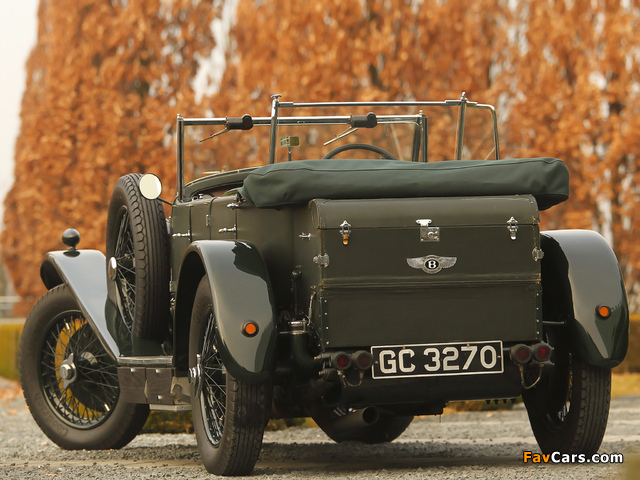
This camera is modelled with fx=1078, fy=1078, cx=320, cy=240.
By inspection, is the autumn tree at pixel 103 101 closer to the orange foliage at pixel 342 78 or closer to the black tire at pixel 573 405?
the orange foliage at pixel 342 78

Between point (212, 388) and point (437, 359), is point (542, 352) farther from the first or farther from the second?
point (212, 388)

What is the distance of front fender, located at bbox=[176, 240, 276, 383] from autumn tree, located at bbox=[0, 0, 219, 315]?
40.5 feet

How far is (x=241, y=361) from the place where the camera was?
192 inches

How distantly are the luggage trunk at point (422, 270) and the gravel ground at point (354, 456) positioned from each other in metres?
0.69

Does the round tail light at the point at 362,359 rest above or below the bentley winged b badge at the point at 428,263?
below

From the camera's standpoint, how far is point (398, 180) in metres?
5.07

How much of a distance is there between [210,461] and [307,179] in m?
1.48

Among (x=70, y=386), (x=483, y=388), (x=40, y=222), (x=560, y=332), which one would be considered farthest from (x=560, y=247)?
(x=40, y=222)

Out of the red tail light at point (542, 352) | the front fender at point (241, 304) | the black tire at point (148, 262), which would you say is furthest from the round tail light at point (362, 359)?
the black tire at point (148, 262)

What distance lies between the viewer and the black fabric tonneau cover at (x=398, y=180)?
4988 mm

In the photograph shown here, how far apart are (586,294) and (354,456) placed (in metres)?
1.98

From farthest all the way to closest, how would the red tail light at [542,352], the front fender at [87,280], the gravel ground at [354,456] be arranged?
the front fender at [87,280]
the gravel ground at [354,456]
the red tail light at [542,352]

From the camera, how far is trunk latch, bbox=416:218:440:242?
16.3 feet

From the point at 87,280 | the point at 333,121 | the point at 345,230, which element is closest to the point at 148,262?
the point at 87,280
